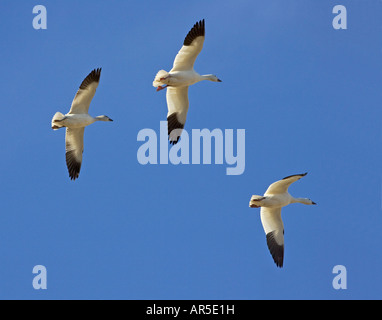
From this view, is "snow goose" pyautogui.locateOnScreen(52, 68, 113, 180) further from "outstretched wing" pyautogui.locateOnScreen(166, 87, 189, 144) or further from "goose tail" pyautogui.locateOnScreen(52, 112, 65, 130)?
"outstretched wing" pyautogui.locateOnScreen(166, 87, 189, 144)

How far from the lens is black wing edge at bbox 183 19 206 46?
14781 millimetres

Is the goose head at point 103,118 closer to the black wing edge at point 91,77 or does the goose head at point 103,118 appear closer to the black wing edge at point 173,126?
the black wing edge at point 91,77

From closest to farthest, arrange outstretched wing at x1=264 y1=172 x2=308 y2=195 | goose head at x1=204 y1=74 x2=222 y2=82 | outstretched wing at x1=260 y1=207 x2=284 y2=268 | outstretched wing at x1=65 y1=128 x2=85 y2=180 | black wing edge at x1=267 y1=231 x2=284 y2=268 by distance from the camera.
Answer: outstretched wing at x1=264 y1=172 x2=308 y2=195
black wing edge at x1=267 y1=231 x2=284 y2=268
outstretched wing at x1=260 y1=207 x2=284 y2=268
outstretched wing at x1=65 y1=128 x2=85 y2=180
goose head at x1=204 y1=74 x2=222 y2=82

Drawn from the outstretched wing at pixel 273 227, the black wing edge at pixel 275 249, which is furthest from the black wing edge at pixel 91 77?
the black wing edge at pixel 275 249

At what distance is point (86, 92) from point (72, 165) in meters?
1.67

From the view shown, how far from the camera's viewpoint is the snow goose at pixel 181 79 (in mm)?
14875

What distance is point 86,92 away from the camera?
1509 cm

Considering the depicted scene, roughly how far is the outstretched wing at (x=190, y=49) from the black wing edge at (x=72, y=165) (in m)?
2.73

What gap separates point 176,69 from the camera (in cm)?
1520

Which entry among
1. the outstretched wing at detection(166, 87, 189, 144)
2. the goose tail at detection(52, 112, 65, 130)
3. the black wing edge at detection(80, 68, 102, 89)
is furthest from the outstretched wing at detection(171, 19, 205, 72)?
the goose tail at detection(52, 112, 65, 130)
